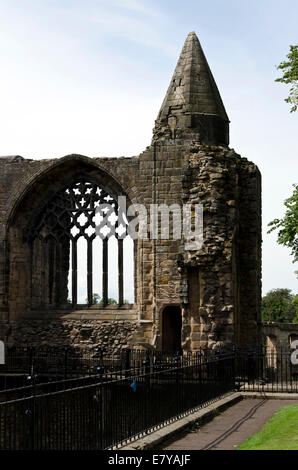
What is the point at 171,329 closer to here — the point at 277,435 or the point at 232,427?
the point at 232,427

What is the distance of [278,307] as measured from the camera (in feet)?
195

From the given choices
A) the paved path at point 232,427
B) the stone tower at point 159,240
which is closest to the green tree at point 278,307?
the stone tower at point 159,240

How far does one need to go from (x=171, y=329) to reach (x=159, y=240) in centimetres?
266

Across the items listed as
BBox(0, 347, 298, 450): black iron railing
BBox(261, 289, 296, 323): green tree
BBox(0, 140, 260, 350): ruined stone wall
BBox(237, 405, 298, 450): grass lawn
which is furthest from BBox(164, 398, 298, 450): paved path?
BBox(261, 289, 296, 323): green tree

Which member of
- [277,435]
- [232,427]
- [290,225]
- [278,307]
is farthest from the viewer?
[278,307]

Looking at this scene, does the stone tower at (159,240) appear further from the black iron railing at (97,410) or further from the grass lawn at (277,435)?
the grass lawn at (277,435)

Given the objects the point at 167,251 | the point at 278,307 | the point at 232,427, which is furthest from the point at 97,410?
the point at 278,307

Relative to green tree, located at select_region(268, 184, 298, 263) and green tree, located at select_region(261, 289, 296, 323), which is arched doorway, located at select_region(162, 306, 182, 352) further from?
green tree, located at select_region(261, 289, 296, 323)

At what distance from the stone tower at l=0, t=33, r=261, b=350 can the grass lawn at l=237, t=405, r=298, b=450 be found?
707cm

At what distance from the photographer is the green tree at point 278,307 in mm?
59156

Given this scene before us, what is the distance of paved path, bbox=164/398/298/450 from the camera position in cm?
941

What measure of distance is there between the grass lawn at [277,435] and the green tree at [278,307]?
1812 inches

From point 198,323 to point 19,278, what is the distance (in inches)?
277

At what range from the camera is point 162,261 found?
2017cm
